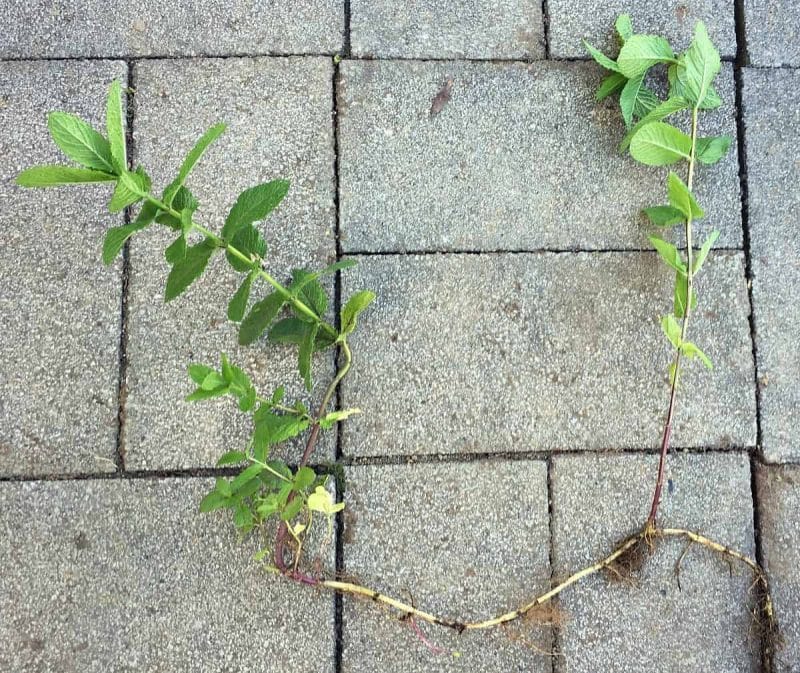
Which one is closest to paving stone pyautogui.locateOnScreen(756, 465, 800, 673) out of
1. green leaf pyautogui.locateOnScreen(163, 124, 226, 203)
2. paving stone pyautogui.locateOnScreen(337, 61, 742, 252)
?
paving stone pyautogui.locateOnScreen(337, 61, 742, 252)

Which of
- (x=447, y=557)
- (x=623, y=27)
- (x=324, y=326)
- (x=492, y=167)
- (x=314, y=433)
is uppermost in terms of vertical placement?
(x=623, y=27)

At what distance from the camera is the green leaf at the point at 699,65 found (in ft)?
6.15

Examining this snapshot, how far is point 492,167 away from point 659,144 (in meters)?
0.47

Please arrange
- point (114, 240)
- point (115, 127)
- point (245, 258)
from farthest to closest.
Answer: point (245, 258) → point (114, 240) → point (115, 127)

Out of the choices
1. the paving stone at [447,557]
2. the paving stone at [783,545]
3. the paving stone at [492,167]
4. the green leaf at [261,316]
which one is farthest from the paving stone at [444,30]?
the paving stone at [783,545]

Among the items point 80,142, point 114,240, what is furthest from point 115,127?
point 114,240

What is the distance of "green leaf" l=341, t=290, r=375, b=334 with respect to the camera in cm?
179

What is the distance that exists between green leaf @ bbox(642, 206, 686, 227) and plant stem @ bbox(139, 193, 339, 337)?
923 millimetres

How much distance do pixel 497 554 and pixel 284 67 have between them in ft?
5.04

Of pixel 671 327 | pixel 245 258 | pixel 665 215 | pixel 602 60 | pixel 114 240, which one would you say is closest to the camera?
pixel 114 240

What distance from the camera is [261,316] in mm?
1700

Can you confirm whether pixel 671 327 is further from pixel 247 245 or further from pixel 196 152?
pixel 196 152

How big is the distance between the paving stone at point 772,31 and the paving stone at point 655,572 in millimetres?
1209

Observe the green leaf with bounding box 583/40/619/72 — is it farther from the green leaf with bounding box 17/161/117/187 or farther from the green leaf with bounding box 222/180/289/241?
the green leaf with bounding box 17/161/117/187
